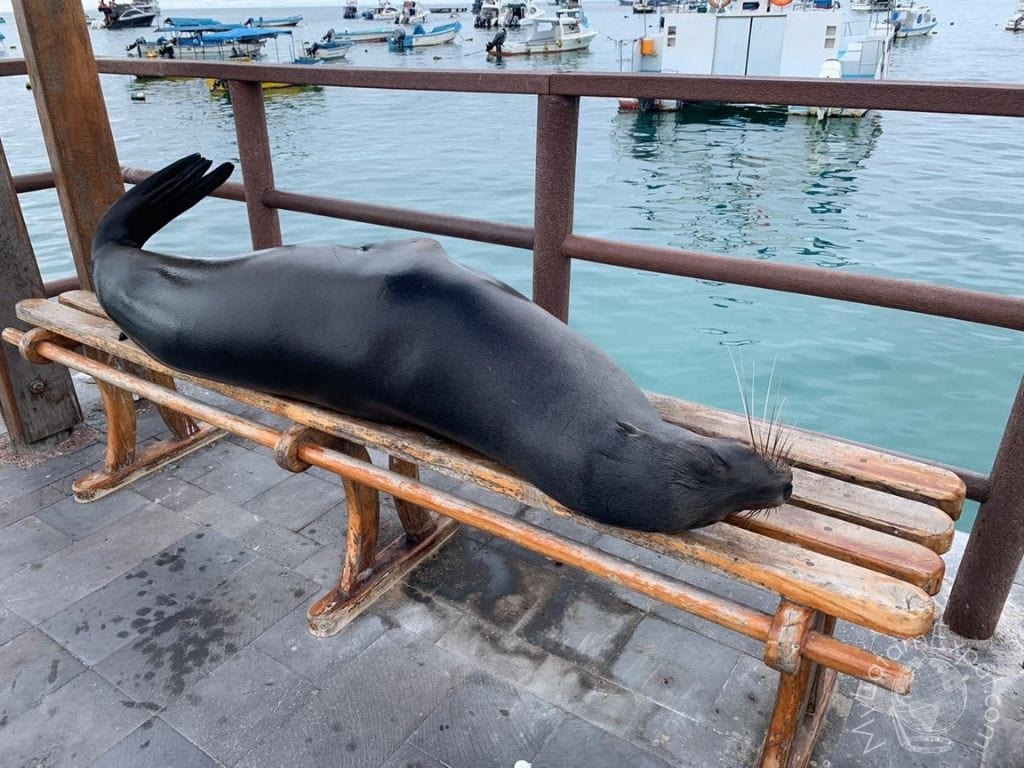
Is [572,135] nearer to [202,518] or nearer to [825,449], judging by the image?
[825,449]

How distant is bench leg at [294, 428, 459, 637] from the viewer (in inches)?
89.2

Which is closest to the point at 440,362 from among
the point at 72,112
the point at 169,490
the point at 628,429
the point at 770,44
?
the point at 628,429

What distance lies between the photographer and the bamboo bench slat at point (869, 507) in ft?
5.21

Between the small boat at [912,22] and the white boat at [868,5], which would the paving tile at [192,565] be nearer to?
the white boat at [868,5]

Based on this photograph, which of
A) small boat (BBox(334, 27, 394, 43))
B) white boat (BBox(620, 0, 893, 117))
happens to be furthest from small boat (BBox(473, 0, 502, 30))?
white boat (BBox(620, 0, 893, 117))

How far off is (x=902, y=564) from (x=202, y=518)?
91.9 inches

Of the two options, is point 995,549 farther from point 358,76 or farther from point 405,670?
point 358,76

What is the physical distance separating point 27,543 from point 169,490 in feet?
1.64

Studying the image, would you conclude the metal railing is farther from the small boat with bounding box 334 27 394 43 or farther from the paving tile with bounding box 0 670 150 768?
the small boat with bounding box 334 27 394 43

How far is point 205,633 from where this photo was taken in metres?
2.25

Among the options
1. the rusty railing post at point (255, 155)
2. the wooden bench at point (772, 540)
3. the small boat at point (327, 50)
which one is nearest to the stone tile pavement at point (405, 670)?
→ the wooden bench at point (772, 540)

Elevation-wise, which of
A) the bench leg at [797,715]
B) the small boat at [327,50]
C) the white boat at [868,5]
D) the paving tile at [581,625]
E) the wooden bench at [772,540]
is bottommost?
the small boat at [327,50]

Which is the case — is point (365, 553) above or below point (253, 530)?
above

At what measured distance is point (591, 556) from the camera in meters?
1.65
